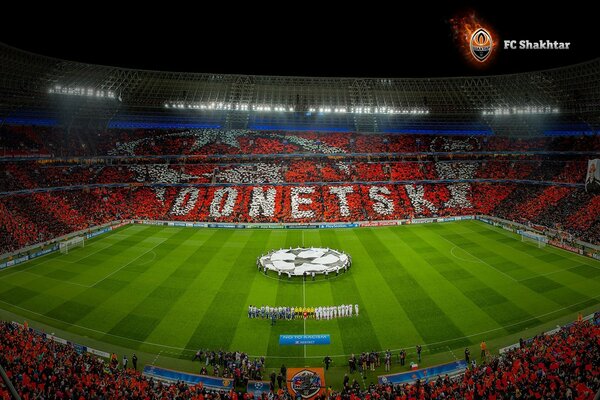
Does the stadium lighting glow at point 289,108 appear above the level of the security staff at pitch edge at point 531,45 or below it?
below

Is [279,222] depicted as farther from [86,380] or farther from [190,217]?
[86,380]

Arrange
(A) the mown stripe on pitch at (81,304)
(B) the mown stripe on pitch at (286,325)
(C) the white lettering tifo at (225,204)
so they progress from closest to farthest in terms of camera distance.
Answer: (B) the mown stripe on pitch at (286,325) → (A) the mown stripe on pitch at (81,304) → (C) the white lettering tifo at (225,204)

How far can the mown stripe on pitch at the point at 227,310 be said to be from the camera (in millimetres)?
23891

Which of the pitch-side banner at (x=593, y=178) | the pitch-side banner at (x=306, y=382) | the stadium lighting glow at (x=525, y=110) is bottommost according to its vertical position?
the pitch-side banner at (x=306, y=382)

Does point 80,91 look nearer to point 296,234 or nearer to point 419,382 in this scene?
point 296,234

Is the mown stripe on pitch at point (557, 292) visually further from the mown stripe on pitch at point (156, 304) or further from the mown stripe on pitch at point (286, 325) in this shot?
the mown stripe on pitch at point (156, 304)

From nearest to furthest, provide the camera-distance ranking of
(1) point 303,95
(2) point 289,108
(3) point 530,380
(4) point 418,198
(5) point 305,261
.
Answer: (3) point 530,380 < (5) point 305,261 < (4) point 418,198 < (2) point 289,108 < (1) point 303,95

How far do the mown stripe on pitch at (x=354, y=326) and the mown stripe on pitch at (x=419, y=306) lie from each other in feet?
9.92

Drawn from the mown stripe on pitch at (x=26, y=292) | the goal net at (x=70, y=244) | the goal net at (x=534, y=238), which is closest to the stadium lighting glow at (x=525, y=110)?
the goal net at (x=534, y=238)

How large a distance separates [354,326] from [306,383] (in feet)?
23.3

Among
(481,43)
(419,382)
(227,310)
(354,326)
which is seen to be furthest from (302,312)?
(481,43)

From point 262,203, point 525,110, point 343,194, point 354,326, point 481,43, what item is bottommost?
point 354,326

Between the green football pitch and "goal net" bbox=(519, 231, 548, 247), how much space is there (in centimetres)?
98

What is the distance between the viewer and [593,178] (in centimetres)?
4803
